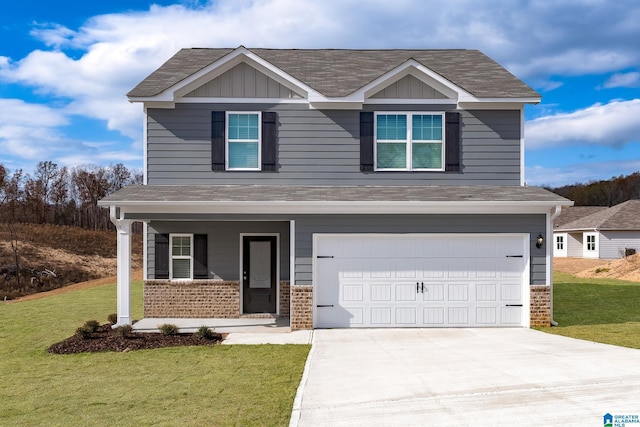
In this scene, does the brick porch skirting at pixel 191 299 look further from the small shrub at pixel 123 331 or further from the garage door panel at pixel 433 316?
the garage door panel at pixel 433 316

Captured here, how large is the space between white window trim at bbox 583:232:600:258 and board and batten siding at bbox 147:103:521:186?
28369 millimetres

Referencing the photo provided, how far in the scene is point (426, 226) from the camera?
12367 mm

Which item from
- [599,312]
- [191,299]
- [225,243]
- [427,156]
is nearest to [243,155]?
[225,243]

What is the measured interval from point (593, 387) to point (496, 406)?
1.57 m

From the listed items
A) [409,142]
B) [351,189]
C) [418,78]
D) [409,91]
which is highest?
[418,78]

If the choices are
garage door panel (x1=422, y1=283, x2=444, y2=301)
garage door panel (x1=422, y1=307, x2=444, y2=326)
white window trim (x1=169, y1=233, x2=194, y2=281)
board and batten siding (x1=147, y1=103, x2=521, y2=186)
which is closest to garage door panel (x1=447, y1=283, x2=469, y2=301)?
garage door panel (x1=422, y1=283, x2=444, y2=301)

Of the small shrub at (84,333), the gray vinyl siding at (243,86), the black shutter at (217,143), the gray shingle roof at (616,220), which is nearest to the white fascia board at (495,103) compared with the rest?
the gray vinyl siding at (243,86)

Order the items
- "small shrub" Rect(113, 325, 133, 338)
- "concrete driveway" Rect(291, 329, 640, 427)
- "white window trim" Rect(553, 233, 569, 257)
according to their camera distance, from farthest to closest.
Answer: "white window trim" Rect(553, 233, 569, 257), "small shrub" Rect(113, 325, 133, 338), "concrete driveway" Rect(291, 329, 640, 427)

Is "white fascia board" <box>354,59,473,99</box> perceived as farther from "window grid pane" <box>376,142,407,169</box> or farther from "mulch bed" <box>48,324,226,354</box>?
"mulch bed" <box>48,324,226,354</box>

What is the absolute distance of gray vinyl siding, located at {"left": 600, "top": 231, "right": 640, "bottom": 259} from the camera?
3759cm

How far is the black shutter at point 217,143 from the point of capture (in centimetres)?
1371

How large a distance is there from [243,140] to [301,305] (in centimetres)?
463

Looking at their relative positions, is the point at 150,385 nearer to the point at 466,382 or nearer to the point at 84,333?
the point at 84,333

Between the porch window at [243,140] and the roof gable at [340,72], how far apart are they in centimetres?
121
